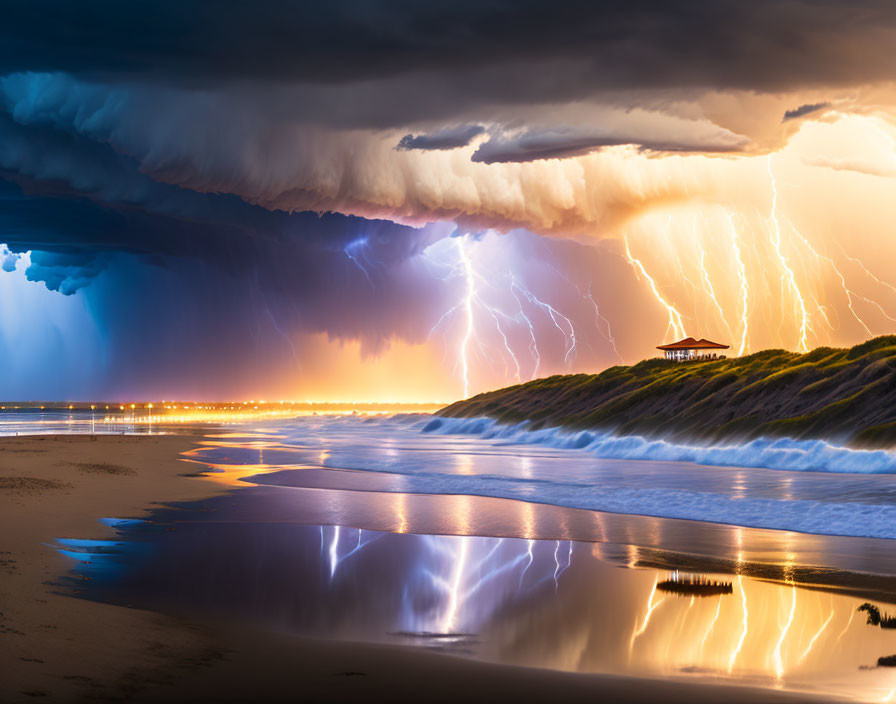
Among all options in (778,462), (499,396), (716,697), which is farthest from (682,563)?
(499,396)

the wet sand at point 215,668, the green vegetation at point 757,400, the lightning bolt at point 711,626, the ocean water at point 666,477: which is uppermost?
the green vegetation at point 757,400

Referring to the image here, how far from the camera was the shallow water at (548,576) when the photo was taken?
27.2 feet

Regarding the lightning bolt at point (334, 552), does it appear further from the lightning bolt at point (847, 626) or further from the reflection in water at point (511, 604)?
the lightning bolt at point (847, 626)

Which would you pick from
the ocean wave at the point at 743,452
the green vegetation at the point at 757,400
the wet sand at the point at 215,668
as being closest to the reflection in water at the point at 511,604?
the wet sand at the point at 215,668

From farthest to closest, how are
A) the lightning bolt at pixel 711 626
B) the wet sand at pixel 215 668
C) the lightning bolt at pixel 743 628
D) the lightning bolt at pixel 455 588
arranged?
the lightning bolt at pixel 455 588 < the lightning bolt at pixel 711 626 < the lightning bolt at pixel 743 628 < the wet sand at pixel 215 668

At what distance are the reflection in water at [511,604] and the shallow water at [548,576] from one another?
36 mm

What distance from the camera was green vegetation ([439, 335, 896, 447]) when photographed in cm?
3669

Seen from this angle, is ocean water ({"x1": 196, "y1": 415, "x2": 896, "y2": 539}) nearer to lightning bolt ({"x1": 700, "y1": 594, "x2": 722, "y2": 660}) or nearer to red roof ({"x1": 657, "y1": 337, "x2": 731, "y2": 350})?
lightning bolt ({"x1": 700, "y1": 594, "x2": 722, "y2": 660})

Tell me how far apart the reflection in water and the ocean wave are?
2036 centimetres

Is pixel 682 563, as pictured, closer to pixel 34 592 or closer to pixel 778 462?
pixel 34 592

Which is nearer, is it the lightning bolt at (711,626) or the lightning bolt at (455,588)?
the lightning bolt at (711,626)

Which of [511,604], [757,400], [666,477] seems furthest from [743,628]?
[757,400]

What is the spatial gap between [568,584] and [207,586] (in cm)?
472

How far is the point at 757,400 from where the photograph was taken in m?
46.6
